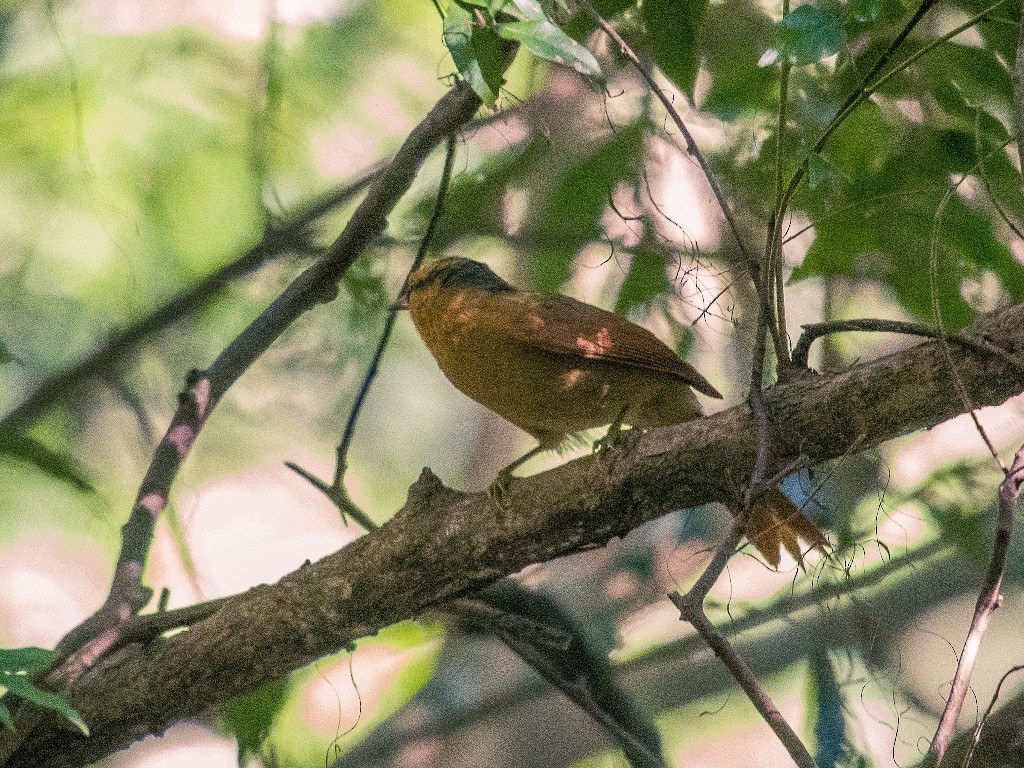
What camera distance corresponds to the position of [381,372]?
3.36m

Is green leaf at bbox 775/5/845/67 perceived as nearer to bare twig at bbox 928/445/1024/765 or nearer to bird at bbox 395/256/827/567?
bare twig at bbox 928/445/1024/765

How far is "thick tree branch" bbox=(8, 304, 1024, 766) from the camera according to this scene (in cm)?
166

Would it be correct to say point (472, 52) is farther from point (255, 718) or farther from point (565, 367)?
point (255, 718)

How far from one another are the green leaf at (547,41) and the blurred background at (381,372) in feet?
3.61

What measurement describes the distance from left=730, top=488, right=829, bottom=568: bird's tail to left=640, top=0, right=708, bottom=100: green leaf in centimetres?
83

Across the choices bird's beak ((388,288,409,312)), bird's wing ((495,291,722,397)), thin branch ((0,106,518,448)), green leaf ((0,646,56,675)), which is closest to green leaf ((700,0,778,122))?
bird's wing ((495,291,722,397))

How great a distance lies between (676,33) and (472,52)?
0.76 metres

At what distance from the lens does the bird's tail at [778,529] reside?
214 cm

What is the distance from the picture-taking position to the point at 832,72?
7.16 ft

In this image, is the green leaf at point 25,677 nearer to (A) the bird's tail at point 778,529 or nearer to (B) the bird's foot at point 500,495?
(B) the bird's foot at point 500,495

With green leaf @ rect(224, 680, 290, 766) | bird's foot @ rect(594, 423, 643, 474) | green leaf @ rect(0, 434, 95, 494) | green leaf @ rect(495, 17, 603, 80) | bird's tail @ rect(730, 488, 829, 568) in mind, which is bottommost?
bird's tail @ rect(730, 488, 829, 568)

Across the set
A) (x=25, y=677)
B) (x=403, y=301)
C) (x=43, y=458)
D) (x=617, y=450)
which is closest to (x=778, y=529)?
(x=617, y=450)

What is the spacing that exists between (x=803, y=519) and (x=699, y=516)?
879mm

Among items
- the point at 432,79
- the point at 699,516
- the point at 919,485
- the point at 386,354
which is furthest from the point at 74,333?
the point at 919,485
